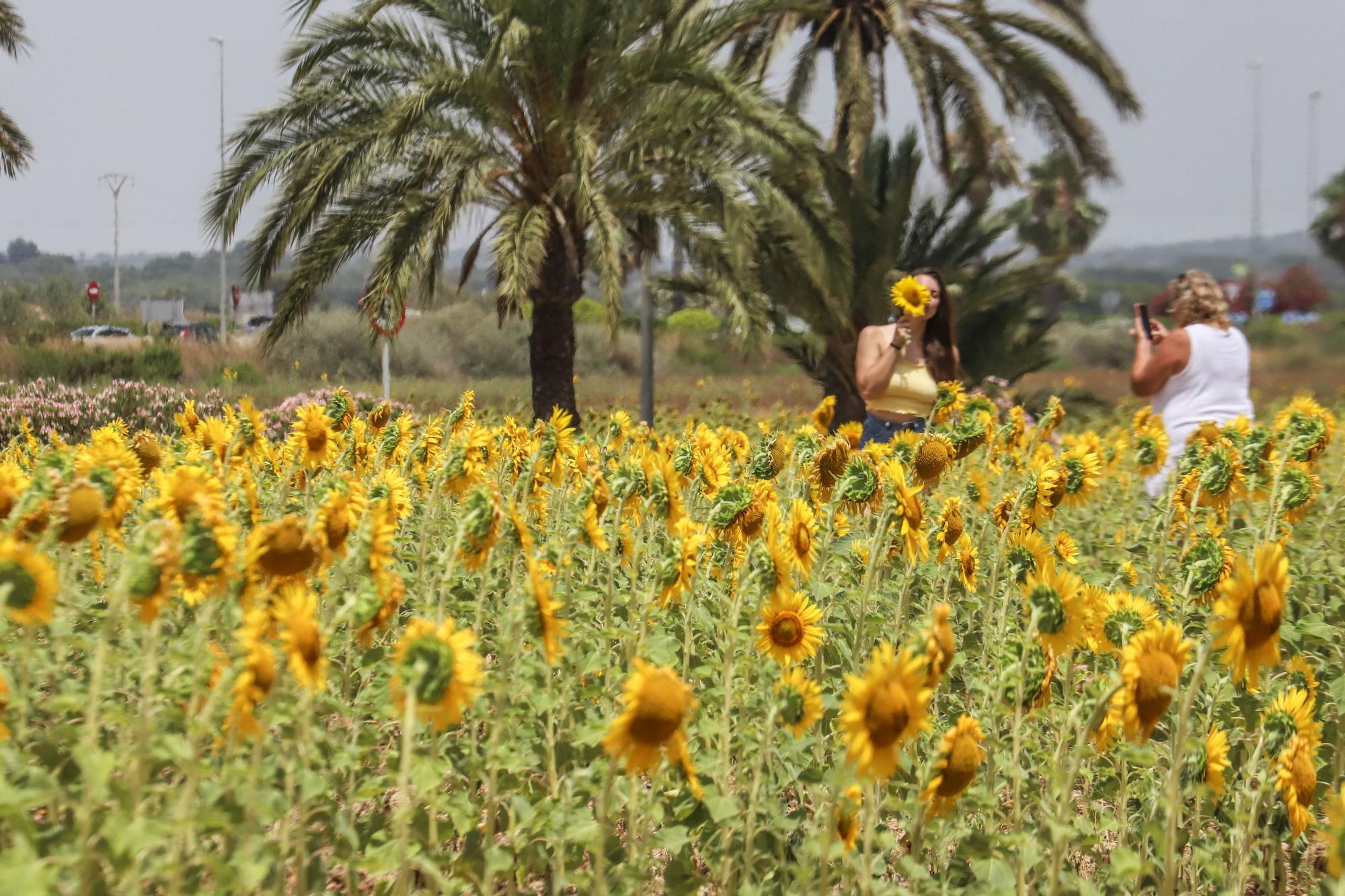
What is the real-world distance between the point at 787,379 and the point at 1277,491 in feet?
68.0

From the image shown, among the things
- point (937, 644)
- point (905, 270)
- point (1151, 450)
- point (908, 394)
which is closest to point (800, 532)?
point (937, 644)

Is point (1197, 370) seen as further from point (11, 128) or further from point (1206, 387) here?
point (11, 128)

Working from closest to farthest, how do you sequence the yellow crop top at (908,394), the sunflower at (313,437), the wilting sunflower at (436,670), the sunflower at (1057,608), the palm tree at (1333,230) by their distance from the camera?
the wilting sunflower at (436,670), the sunflower at (1057,608), the sunflower at (313,437), the yellow crop top at (908,394), the palm tree at (1333,230)

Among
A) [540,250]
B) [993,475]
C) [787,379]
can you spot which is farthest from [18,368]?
[993,475]

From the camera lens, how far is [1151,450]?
346 cm

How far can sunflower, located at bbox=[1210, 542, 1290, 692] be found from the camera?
137 centimetres

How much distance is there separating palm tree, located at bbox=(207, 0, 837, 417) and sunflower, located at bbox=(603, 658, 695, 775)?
6338 millimetres

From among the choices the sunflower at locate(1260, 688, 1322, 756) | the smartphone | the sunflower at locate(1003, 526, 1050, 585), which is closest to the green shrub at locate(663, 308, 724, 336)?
the smartphone

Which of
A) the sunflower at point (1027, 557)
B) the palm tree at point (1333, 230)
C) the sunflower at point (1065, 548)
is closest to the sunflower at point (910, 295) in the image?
the sunflower at point (1065, 548)

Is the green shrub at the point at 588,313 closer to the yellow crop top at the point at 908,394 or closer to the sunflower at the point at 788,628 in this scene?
the yellow crop top at the point at 908,394

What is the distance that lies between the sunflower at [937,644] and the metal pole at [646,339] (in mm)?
8506

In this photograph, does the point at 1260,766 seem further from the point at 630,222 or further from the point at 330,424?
the point at 630,222

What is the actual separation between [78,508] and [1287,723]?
173 centimetres

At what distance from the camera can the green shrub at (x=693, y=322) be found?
32.0 metres
